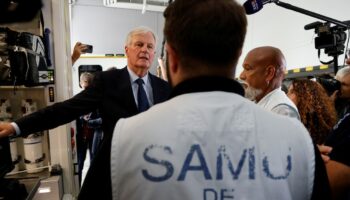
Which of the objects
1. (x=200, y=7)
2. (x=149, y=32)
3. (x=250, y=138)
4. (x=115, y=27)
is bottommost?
(x=250, y=138)

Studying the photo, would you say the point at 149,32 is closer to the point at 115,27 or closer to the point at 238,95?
the point at 238,95

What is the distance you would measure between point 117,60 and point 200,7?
6564mm

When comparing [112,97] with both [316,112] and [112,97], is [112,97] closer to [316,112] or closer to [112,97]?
[112,97]

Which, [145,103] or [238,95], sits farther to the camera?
[145,103]

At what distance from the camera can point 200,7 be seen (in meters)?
0.65

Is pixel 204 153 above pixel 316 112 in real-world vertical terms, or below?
above

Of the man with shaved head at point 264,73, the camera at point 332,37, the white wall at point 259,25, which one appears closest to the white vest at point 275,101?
the man with shaved head at point 264,73

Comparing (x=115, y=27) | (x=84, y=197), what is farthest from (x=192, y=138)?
(x=115, y=27)

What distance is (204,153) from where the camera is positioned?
2.12 ft

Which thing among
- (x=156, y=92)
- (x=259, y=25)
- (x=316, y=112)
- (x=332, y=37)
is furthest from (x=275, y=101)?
(x=259, y=25)

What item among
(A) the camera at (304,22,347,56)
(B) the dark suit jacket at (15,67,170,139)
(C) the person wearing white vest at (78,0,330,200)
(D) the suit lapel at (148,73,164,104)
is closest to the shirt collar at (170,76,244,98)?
(C) the person wearing white vest at (78,0,330,200)

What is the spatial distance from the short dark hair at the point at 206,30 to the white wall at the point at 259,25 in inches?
133

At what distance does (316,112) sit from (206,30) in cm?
165

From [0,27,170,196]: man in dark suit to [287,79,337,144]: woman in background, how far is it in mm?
996
